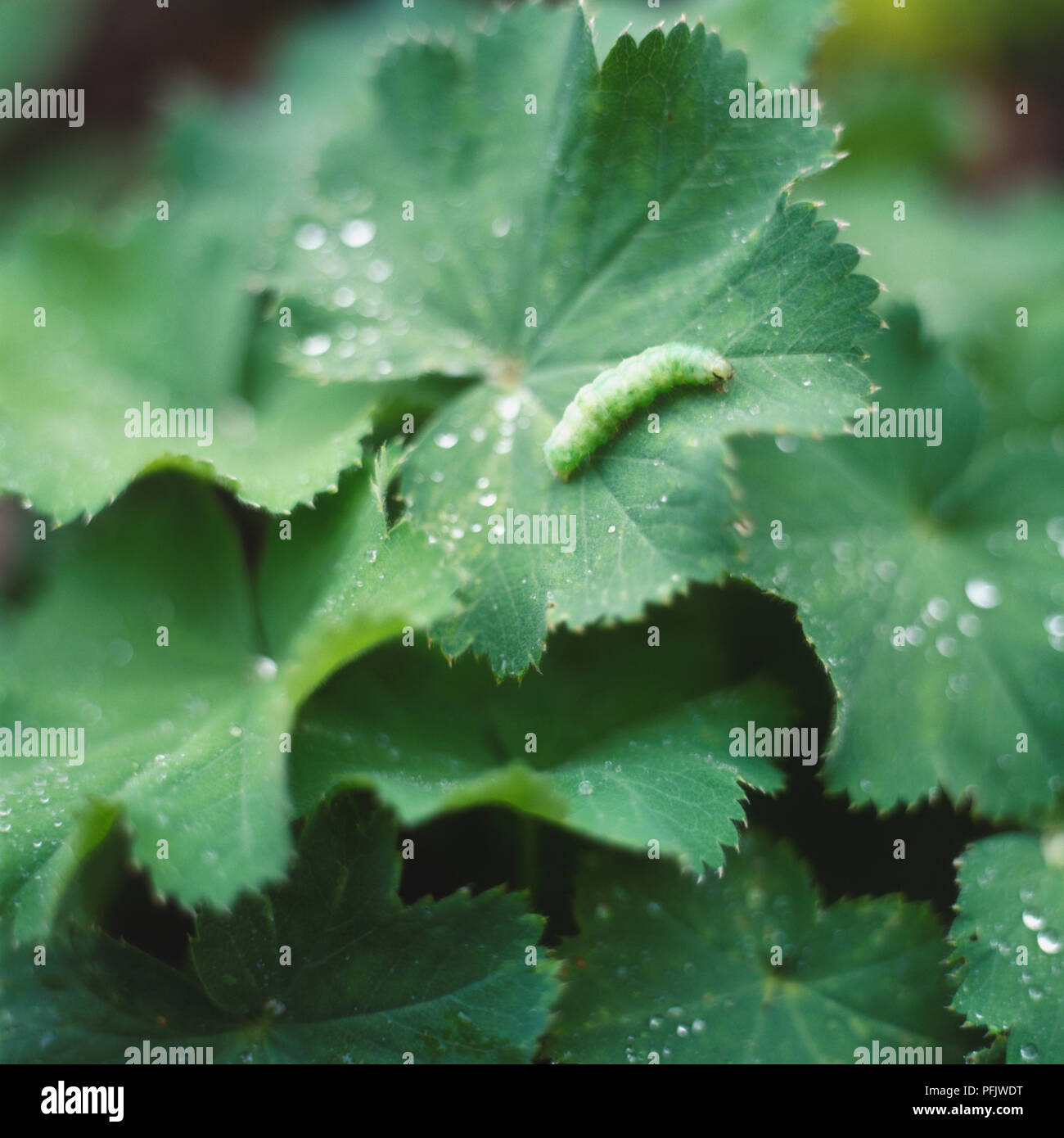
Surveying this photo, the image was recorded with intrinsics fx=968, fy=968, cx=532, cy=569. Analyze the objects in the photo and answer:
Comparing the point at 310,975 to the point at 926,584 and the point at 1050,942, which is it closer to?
the point at 1050,942

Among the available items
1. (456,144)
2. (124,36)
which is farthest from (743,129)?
(124,36)

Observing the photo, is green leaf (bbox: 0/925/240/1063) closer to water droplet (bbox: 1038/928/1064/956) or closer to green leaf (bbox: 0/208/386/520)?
green leaf (bbox: 0/208/386/520)

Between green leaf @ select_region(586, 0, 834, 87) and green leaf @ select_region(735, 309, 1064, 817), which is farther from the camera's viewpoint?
green leaf @ select_region(586, 0, 834, 87)

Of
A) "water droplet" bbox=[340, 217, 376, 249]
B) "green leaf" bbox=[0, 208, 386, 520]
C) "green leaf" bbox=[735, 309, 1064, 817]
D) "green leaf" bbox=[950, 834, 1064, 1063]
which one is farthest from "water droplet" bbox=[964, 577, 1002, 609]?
"water droplet" bbox=[340, 217, 376, 249]

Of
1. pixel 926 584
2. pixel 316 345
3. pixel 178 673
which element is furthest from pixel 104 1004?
pixel 926 584

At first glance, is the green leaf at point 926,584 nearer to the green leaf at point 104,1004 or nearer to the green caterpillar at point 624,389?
the green caterpillar at point 624,389

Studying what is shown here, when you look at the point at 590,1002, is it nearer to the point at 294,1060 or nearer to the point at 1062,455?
the point at 294,1060

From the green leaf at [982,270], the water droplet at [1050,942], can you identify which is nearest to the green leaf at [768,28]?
the green leaf at [982,270]
